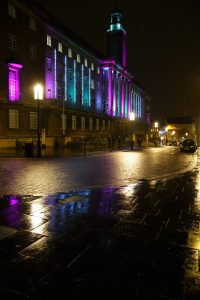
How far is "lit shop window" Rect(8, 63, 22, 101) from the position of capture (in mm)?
32406

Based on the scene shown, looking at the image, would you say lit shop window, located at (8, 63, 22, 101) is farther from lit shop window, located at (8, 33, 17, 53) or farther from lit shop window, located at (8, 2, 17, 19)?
lit shop window, located at (8, 2, 17, 19)

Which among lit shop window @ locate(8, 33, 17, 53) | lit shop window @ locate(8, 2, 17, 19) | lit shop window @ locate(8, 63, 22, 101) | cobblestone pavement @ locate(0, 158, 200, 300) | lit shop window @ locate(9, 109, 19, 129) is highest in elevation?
lit shop window @ locate(8, 2, 17, 19)

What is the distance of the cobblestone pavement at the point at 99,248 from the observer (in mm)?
3268

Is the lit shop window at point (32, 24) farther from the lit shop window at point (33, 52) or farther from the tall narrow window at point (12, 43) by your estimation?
the tall narrow window at point (12, 43)

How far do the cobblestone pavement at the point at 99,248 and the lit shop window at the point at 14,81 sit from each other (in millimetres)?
27731

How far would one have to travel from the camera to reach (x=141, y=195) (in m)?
8.29

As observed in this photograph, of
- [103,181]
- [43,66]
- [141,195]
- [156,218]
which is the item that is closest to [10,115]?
[43,66]

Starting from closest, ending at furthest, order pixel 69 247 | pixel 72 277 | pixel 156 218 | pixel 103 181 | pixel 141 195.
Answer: pixel 72 277 < pixel 69 247 < pixel 156 218 < pixel 141 195 < pixel 103 181

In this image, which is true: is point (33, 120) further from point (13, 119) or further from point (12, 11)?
point (12, 11)

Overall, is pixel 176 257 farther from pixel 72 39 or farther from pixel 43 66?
pixel 72 39

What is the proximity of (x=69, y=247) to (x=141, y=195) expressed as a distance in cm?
427

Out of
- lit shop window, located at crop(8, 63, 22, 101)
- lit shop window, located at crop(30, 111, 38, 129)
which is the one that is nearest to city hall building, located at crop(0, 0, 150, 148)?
lit shop window, located at crop(8, 63, 22, 101)

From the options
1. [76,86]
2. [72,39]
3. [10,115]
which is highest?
[72,39]

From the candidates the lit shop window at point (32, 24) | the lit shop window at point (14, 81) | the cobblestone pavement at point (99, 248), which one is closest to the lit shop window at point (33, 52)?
the lit shop window at point (32, 24)
